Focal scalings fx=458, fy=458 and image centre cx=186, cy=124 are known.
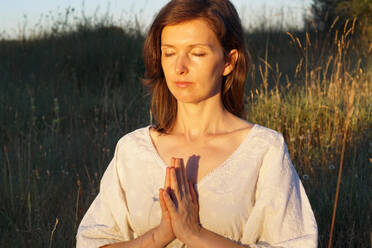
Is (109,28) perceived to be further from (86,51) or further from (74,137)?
(74,137)

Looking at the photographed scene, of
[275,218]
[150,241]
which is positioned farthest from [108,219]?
[275,218]

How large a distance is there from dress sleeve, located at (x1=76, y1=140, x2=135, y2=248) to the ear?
571 millimetres

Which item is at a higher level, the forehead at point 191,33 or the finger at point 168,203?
the forehead at point 191,33

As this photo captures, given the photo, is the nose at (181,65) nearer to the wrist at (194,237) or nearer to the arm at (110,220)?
the arm at (110,220)

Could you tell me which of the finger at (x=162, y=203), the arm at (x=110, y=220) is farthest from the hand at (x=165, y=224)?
the arm at (x=110, y=220)

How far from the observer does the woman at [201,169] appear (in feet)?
5.24

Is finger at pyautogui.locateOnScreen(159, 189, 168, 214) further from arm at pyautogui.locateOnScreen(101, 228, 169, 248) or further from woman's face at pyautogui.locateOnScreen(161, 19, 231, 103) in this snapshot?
woman's face at pyautogui.locateOnScreen(161, 19, 231, 103)

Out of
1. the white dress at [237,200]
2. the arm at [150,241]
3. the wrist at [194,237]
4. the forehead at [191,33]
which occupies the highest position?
the forehead at [191,33]

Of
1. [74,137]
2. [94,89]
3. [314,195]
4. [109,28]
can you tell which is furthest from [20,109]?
[314,195]

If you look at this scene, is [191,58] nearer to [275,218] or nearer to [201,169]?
[201,169]

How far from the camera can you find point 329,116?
14.3 feet

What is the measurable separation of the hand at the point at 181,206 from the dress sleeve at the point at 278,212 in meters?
0.19

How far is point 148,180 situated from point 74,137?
3400 millimetres

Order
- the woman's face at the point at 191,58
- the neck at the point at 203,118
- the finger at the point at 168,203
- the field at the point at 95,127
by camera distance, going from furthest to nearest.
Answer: the field at the point at 95,127, the neck at the point at 203,118, the woman's face at the point at 191,58, the finger at the point at 168,203
